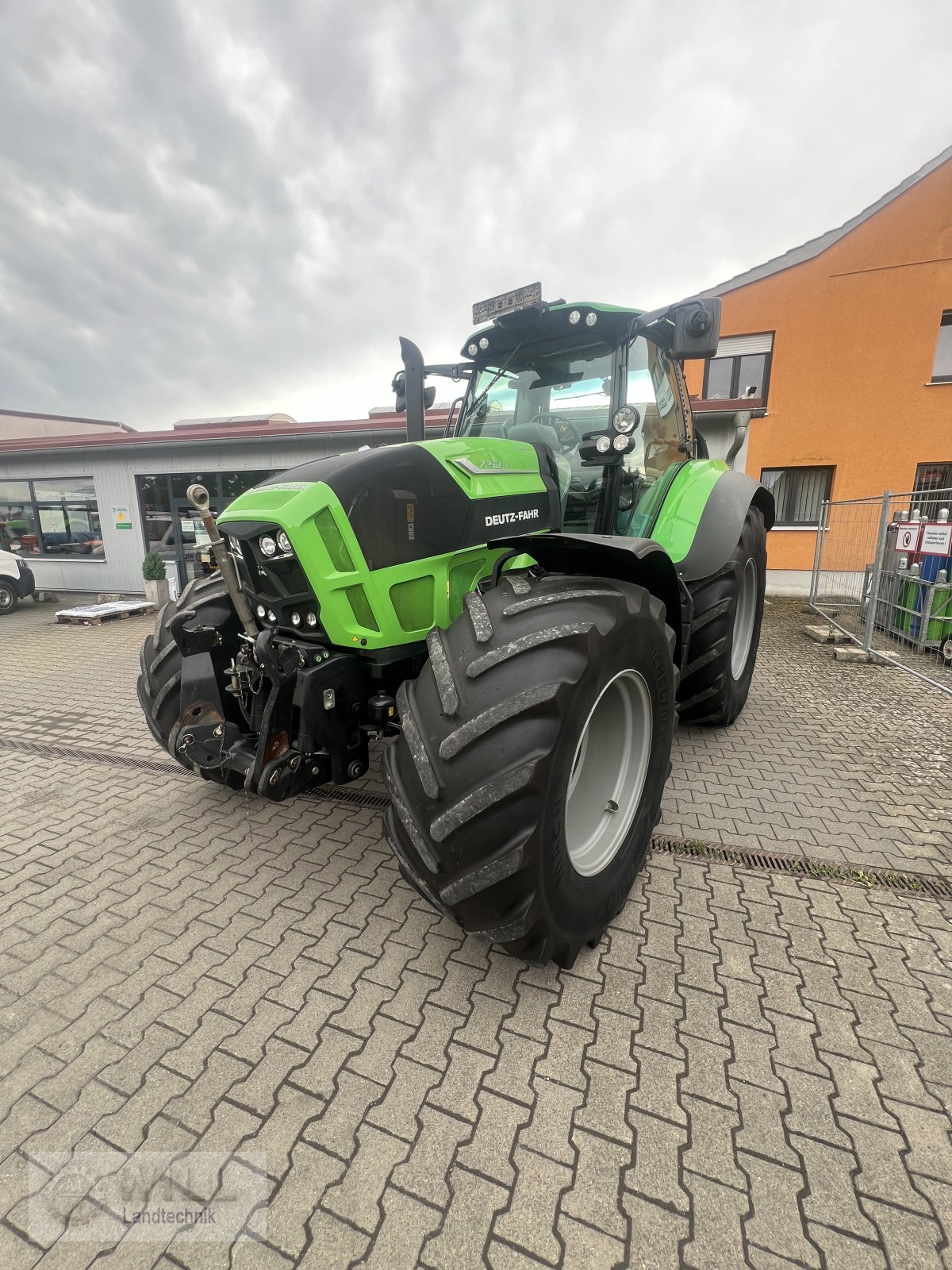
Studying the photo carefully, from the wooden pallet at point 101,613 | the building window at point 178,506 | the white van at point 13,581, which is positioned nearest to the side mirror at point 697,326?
the building window at point 178,506

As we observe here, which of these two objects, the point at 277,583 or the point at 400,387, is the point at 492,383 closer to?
the point at 400,387

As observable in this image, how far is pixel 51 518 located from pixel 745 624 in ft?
41.0

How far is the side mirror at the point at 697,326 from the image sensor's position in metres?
2.56

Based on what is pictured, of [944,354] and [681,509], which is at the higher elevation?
[944,354]

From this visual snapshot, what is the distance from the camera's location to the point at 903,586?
659 centimetres

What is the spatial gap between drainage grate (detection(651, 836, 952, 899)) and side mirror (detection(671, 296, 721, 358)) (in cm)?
221

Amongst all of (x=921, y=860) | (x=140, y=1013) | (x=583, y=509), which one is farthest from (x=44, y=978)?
(x=921, y=860)

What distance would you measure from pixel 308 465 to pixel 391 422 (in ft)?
20.9

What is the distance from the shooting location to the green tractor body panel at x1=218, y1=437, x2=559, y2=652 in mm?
1970

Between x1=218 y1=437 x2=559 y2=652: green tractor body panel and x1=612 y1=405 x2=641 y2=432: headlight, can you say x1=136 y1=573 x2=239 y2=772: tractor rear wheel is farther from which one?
x1=612 y1=405 x2=641 y2=432: headlight

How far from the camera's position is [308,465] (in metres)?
2.27

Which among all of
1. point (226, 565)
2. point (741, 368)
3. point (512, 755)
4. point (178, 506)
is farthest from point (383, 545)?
point (741, 368)

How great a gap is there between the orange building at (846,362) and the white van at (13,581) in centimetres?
1217

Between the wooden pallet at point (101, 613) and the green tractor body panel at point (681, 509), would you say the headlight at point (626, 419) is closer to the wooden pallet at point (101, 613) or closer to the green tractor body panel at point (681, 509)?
the green tractor body panel at point (681, 509)
